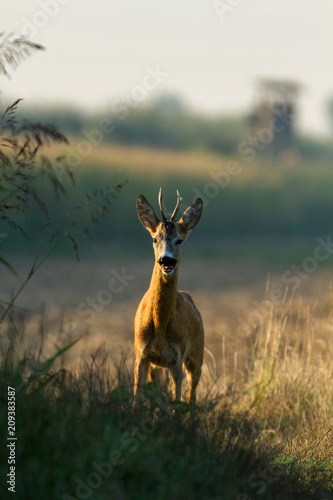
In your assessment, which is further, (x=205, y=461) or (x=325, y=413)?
(x=325, y=413)

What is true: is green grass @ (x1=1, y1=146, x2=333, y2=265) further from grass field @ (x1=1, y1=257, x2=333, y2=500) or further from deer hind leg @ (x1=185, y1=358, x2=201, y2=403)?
deer hind leg @ (x1=185, y1=358, x2=201, y2=403)

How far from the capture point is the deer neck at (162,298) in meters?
6.84

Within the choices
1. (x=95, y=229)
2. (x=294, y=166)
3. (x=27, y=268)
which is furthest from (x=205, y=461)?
(x=294, y=166)

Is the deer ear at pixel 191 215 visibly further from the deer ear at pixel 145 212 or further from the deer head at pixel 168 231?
the deer ear at pixel 145 212

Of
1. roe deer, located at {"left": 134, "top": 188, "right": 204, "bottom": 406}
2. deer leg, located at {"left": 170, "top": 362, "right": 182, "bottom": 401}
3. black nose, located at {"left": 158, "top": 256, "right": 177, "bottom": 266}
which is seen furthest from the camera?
roe deer, located at {"left": 134, "top": 188, "right": 204, "bottom": 406}

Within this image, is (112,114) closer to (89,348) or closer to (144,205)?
(89,348)

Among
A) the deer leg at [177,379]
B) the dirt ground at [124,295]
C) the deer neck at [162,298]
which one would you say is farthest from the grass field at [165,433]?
the dirt ground at [124,295]

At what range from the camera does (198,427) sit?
581 centimetres

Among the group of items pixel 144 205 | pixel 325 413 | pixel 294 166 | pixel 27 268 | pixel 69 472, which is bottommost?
pixel 69 472

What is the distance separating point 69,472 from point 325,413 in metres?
3.73

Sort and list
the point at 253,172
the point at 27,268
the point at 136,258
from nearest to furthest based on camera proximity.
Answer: the point at 27,268 < the point at 136,258 < the point at 253,172

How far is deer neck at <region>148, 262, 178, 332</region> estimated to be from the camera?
22.4 feet

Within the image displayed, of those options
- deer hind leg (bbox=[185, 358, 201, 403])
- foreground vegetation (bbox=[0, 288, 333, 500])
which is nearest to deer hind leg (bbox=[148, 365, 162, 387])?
deer hind leg (bbox=[185, 358, 201, 403])

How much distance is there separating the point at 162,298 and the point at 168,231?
1.88 ft
